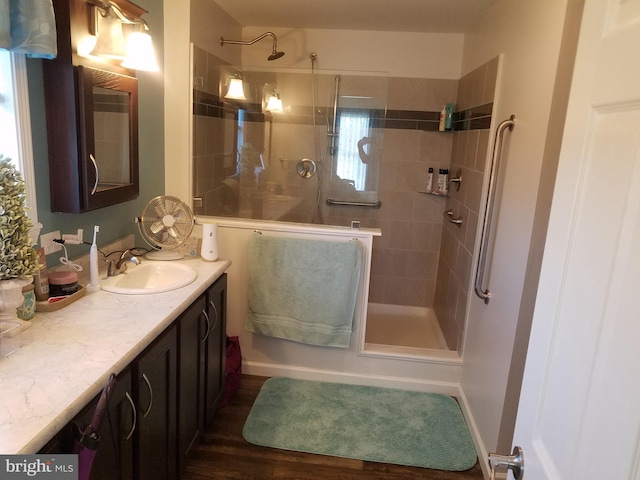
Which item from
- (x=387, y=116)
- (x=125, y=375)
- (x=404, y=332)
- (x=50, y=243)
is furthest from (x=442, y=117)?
(x=125, y=375)

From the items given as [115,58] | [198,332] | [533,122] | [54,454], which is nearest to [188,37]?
[115,58]

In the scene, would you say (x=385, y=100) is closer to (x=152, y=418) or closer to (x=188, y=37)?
(x=188, y=37)

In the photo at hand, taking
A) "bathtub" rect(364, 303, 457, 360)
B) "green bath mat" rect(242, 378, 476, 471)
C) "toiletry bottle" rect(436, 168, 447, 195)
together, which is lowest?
"green bath mat" rect(242, 378, 476, 471)

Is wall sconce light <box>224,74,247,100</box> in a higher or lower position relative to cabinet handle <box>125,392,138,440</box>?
higher

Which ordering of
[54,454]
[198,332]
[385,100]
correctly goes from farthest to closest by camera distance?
[385,100] → [198,332] → [54,454]

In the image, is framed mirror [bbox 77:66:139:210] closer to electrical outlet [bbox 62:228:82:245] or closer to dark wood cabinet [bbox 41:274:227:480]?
electrical outlet [bbox 62:228:82:245]

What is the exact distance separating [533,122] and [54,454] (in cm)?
203

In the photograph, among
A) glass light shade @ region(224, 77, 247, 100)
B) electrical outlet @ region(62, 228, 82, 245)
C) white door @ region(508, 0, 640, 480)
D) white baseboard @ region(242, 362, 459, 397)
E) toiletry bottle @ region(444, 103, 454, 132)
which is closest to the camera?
white door @ region(508, 0, 640, 480)

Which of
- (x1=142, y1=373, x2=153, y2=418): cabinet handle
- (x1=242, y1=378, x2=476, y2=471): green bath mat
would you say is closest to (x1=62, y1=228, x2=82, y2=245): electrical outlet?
(x1=142, y1=373, x2=153, y2=418): cabinet handle

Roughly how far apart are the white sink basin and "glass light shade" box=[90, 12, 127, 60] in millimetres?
933

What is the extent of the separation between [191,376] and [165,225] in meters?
0.81

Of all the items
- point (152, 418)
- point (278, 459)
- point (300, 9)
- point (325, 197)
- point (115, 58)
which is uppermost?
point (300, 9)

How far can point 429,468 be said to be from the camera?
2.21m

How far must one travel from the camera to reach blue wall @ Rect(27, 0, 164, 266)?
64.7 inches
